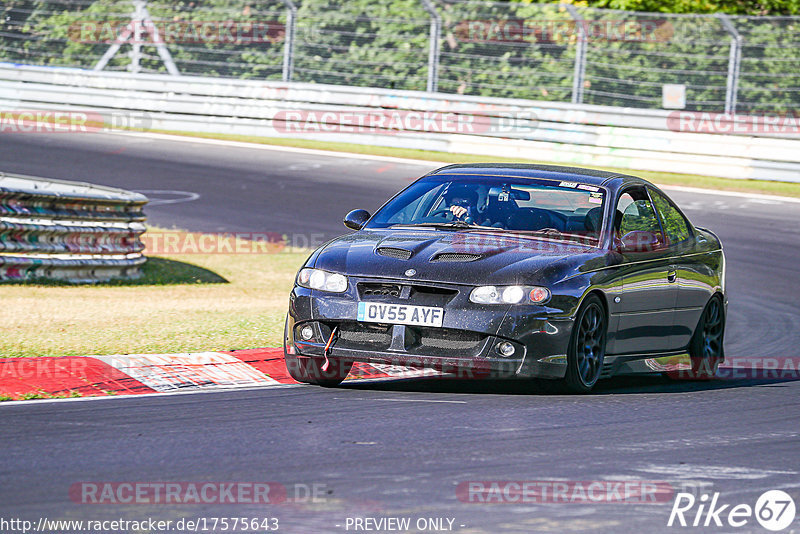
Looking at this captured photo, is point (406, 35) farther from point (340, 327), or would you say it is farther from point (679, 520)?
point (679, 520)

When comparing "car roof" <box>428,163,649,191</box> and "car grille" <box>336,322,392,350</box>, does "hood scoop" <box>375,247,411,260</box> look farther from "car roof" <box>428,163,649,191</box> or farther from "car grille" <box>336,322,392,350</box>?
"car roof" <box>428,163,649,191</box>

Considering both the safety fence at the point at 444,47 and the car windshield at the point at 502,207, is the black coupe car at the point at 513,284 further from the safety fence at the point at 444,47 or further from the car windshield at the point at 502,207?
the safety fence at the point at 444,47

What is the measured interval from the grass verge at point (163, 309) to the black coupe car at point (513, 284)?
162cm

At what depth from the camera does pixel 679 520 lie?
5016 millimetres

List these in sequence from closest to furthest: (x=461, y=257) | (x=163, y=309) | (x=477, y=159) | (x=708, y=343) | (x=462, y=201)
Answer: (x=461, y=257)
(x=462, y=201)
(x=708, y=343)
(x=163, y=309)
(x=477, y=159)

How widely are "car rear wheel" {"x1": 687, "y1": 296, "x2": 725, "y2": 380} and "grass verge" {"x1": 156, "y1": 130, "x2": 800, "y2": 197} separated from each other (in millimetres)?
12403

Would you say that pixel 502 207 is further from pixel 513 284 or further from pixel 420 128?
pixel 420 128

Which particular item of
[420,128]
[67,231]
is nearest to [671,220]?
[67,231]

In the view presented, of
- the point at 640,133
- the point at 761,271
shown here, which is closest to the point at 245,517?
the point at 761,271

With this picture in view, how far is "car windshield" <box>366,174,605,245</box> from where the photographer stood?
848cm

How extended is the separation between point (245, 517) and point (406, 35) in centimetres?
2089

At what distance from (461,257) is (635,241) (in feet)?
4.49

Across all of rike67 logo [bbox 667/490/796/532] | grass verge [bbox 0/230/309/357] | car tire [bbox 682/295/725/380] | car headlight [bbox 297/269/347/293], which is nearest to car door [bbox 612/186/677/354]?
car tire [bbox 682/295/725/380]

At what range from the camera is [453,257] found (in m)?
7.69
